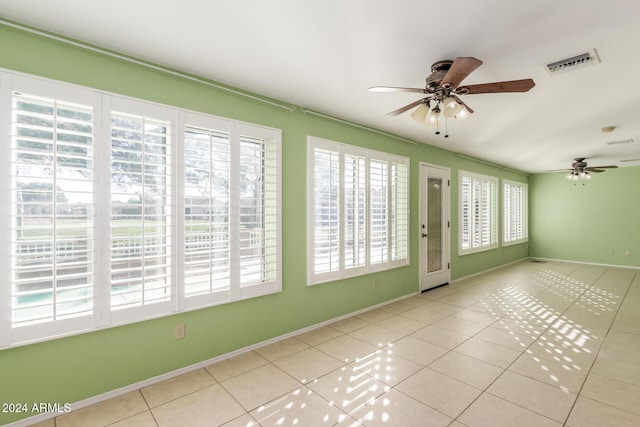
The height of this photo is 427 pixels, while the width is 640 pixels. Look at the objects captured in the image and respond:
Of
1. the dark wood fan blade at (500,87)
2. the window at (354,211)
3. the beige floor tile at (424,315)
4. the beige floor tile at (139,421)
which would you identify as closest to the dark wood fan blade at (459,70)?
the dark wood fan blade at (500,87)

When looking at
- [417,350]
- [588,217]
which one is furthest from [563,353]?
[588,217]

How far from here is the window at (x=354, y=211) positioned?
11.3 feet

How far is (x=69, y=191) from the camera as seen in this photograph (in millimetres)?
2010

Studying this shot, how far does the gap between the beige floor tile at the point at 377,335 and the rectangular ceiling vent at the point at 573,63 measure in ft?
9.41

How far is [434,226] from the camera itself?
5.33 metres

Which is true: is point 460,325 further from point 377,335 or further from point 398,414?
point 398,414

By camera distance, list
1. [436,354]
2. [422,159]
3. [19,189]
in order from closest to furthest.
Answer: [19,189] < [436,354] < [422,159]

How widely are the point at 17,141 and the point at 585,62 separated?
4.05 metres

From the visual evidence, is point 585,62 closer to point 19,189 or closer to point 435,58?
point 435,58

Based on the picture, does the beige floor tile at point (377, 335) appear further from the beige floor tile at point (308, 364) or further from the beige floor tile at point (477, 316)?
the beige floor tile at point (477, 316)

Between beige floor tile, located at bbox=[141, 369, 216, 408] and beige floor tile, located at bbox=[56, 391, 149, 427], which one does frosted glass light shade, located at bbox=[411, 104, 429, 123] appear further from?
beige floor tile, located at bbox=[56, 391, 149, 427]

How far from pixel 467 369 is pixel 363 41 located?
2804 mm

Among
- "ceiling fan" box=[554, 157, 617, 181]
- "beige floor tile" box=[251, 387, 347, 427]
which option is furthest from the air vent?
"beige floor tile" box=[251, 387, 347, 427]

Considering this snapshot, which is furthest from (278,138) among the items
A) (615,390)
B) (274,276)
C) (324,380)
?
(615,390)
